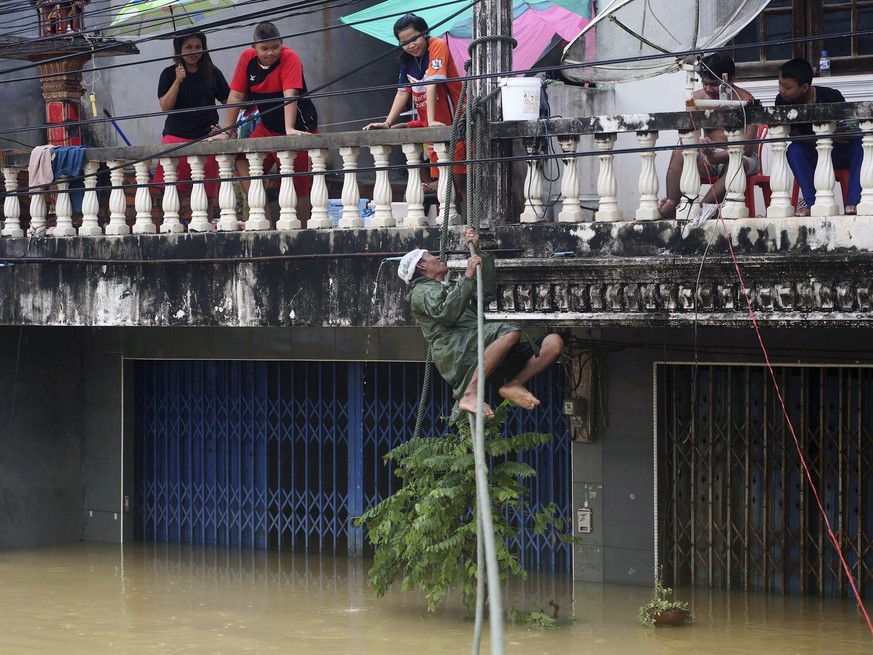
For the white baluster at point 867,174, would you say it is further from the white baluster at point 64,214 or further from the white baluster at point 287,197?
the white baluster at point 64,214

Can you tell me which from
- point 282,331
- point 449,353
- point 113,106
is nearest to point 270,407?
point 282,331

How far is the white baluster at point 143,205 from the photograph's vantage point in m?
9.99

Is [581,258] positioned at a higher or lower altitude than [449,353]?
higher

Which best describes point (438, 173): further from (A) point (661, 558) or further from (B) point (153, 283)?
(A) point (661, 558)

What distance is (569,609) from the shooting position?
380 inches

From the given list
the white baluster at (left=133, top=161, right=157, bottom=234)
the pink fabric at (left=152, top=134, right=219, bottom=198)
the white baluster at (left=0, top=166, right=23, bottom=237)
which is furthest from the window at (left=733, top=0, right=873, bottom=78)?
the white baluster at (left=0, top=166, right=23, bottom=237)

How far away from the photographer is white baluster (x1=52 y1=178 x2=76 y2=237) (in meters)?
10.4

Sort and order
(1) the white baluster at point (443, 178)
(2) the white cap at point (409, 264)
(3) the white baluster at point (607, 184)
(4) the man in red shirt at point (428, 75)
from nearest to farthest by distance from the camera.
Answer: (2) the white cap at point (409, 264) → (3) the white baluster at point (607, 184) → (1) the white baluster at point (443, 178) → (4) the man in red shirt at point (428, 75)

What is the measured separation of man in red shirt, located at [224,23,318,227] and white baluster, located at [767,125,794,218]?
3521mm

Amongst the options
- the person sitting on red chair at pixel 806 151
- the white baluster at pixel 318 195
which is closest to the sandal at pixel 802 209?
the person sitting on red chair at pixel 806 151

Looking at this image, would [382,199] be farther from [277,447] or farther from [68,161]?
[277,447]

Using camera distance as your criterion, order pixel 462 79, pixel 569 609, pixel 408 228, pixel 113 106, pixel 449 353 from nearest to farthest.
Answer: pixel 449 353
pixel 462 79
pixel 408 228
pixel 569 609
pixel 113 106

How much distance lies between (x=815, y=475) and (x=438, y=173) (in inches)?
141

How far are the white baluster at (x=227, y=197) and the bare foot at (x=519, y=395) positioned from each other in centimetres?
289
